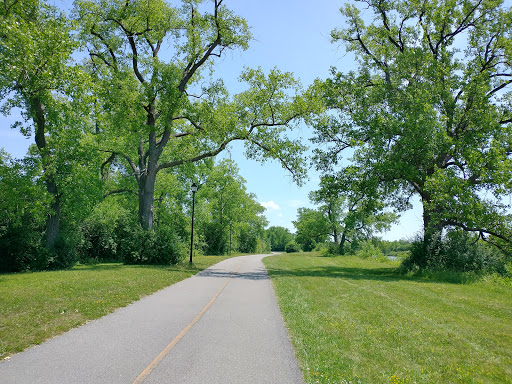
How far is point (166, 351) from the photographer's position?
19.0 ft

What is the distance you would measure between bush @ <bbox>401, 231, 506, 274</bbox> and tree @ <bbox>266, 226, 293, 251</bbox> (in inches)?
5775

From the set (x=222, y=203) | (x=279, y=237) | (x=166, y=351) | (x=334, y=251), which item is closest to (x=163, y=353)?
(x=166, y=351)

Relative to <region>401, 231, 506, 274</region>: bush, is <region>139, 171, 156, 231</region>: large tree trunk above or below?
above

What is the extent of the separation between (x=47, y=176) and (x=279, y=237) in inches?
6159

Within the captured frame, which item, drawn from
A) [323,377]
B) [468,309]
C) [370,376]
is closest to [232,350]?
[323,377]

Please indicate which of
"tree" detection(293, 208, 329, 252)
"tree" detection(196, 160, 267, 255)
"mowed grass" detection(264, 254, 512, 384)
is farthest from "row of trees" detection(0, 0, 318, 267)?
"tree" detection(293, 208, 329, 252)

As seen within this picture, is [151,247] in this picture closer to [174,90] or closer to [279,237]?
[174,90]

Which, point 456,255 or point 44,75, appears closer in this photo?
point 44,75

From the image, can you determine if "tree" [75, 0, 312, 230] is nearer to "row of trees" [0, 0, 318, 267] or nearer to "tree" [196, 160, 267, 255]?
"row of trees" [0, 0, 318, 267]

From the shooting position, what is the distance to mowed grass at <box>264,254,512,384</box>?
17.4ft

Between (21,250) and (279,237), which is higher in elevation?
(279,237)

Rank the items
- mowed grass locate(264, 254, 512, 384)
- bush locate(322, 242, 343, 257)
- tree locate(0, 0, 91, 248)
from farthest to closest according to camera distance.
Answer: bush locate(322, 242, 343, 257)
tree locate(0, 0, 91, 248)
mowed grass locate(264, 254, 512, 384)

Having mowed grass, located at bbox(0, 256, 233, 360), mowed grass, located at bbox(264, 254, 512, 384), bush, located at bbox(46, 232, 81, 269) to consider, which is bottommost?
mowed grass, located at bbox(264, 254, 512, 384)

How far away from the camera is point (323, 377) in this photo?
16.2 ft
